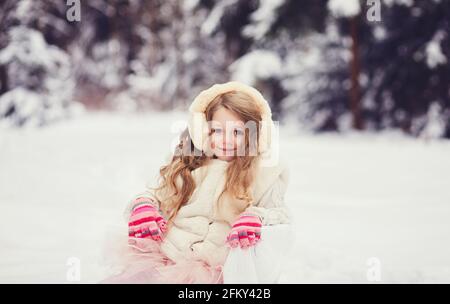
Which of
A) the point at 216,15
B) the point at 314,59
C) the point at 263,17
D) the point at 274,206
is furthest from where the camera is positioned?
the point at 314,59

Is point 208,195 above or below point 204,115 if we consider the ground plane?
below

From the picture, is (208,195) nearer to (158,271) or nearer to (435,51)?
(158,271)

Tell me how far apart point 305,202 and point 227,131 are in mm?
2736

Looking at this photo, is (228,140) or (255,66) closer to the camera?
(228,140)

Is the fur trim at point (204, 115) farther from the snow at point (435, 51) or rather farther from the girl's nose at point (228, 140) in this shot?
the snow at point (435, 51)

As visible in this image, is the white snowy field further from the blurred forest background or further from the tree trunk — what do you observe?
the blurred forest background

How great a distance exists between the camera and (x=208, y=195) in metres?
2.13

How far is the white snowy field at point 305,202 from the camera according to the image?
287cm

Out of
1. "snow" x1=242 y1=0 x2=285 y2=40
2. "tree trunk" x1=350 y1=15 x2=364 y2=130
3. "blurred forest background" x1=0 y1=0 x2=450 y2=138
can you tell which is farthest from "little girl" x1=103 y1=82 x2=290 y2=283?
"tree trunk" x1=350 y1=15 x2=364 y2=130

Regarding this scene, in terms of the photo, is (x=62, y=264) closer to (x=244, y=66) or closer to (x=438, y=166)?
(x=438, y=166)

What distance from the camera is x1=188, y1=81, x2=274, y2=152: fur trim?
2131 millimetres

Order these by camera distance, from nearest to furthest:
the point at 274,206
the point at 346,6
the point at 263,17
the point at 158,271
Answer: the point at 158,271, the point at 274,206, the point at 346,6, the point at 263,17

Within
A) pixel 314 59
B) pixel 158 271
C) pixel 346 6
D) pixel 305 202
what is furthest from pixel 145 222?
pixel 314 59

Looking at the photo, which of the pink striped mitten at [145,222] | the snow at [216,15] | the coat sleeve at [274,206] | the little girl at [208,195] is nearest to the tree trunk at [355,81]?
the snow at [216,15]
